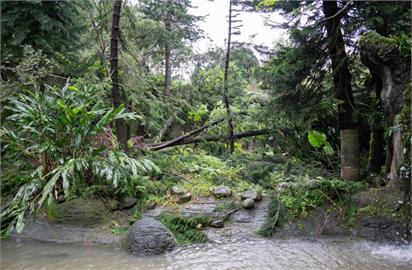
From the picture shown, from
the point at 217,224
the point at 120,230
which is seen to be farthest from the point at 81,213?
the point at 217,224

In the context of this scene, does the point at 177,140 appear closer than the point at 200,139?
Yes

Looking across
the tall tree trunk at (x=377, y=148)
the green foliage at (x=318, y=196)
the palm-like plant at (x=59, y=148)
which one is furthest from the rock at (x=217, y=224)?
the tall tree trunk at (x=377, y=148)

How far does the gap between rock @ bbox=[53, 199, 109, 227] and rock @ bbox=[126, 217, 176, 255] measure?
992mm

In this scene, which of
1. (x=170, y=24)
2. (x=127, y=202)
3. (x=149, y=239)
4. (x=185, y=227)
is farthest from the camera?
(x=170, y=24)

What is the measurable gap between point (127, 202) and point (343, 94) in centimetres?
387

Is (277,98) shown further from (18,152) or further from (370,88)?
(18,152)

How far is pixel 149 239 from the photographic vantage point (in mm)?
4059

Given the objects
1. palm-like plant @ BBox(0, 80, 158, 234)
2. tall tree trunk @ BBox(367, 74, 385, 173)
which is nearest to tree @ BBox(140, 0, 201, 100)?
palm-like plant @ BBox(0, 80, 158, 234)

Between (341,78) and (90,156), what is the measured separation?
405 cm

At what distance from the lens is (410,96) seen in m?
4.05

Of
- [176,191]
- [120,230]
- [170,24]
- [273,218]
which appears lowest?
[120,230]

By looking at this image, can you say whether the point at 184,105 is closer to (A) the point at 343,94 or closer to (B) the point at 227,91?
(B) the point at 227,91

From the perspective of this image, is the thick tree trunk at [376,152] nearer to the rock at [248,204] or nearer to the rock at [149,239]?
the rock at [248,204]

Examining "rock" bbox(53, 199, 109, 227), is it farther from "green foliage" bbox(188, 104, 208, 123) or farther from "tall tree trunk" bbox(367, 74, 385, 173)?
"green foliage" bbox(188, 104, 208, 123)
